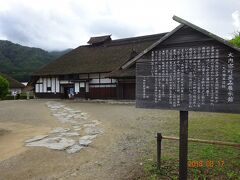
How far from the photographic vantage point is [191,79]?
4.45 m

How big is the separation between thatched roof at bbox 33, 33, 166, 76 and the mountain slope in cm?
3752

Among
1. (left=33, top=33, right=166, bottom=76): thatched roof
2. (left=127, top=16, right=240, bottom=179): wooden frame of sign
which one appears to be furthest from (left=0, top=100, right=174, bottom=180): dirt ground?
(left=33, top=33, right=166, bottom=76): thatched roof

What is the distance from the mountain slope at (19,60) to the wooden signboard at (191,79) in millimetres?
65637

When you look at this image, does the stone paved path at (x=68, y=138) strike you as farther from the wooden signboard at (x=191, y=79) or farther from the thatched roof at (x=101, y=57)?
the thatched roof at (x=101, y=57)

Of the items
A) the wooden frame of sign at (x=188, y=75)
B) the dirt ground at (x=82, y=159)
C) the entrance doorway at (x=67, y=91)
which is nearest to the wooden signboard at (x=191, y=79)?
the wooden frame of sign at (x=188, y=75)

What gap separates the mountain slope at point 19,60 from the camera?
2721 inches

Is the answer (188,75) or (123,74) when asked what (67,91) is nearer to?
(123,74)

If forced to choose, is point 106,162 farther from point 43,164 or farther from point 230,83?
point 230,83

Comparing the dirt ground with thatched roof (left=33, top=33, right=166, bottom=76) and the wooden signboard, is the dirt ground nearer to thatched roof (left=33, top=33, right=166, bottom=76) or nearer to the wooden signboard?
the wooden signboard

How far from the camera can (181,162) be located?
4719 millimetres

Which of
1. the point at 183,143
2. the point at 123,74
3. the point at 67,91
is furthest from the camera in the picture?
the point at 67,91

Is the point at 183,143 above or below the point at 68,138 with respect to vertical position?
above

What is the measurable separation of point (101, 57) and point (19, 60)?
55.8m

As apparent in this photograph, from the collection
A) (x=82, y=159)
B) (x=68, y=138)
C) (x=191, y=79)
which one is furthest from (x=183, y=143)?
(x=68, y=138)
